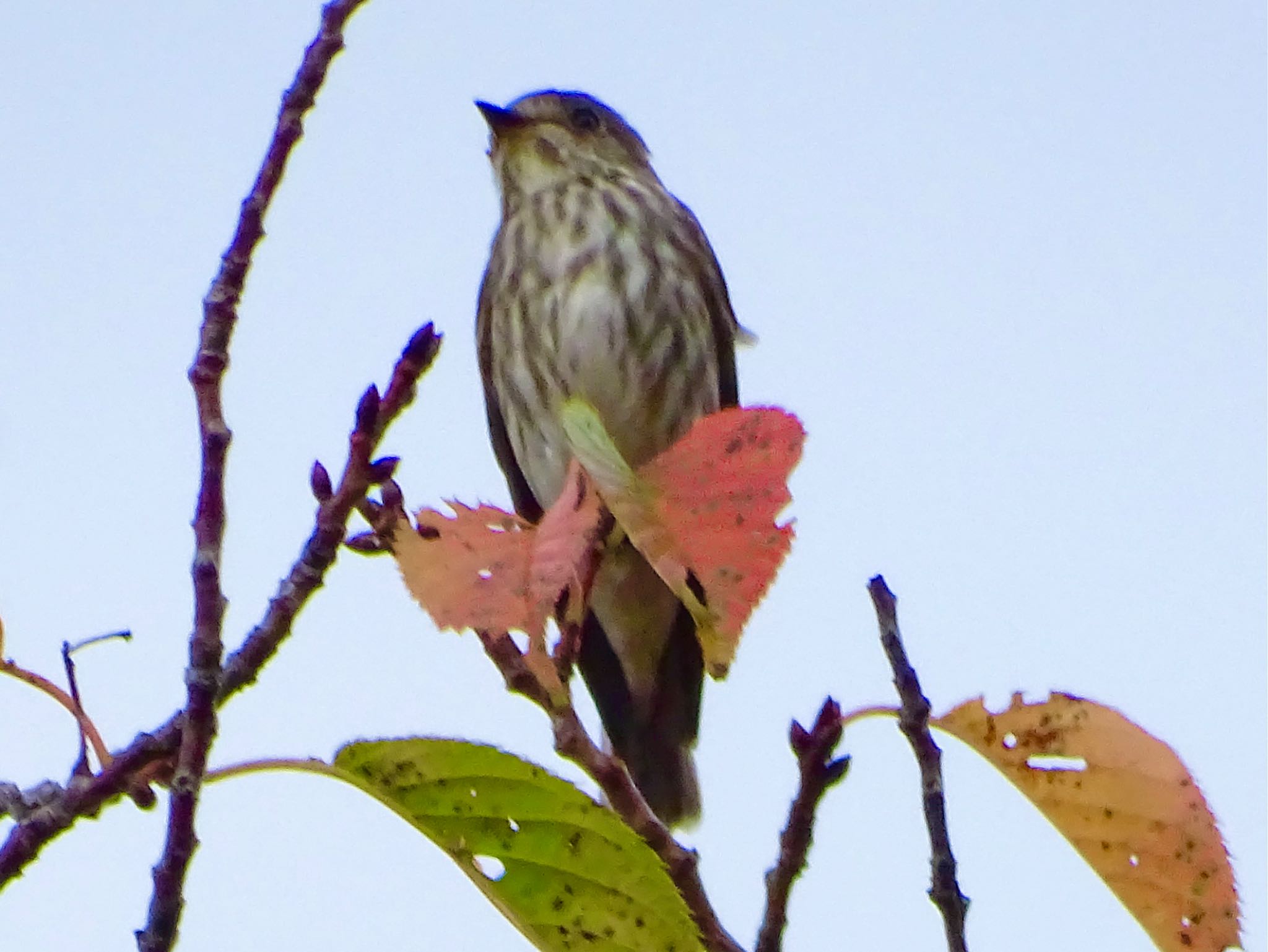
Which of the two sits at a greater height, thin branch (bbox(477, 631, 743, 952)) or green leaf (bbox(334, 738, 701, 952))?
thin branch (bbox(477, 631, 743, 952))

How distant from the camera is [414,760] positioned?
5.34 ft

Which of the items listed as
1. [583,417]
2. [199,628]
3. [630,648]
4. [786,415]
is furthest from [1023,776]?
[630,648]

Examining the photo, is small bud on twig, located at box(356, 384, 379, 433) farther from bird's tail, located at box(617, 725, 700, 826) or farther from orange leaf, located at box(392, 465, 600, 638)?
bird's tail, located at box(617, 725, 700, 826)

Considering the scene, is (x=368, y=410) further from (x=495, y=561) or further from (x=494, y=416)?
(x=494, y=416)

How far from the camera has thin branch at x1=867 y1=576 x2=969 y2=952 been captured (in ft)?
4.91

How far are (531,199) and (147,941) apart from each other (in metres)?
3.73

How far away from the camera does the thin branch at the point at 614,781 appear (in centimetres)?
175

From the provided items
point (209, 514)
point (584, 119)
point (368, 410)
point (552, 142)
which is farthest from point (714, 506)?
point (584, 119)

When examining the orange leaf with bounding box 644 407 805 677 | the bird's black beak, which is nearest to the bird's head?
the bird's black beak

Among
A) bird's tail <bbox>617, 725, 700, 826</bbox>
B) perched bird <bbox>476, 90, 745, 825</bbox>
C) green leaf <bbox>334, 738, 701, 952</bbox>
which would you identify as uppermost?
perched bird <bbox>476, 90, 745, 825</bbox>

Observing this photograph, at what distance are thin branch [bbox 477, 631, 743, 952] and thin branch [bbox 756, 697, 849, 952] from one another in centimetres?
8

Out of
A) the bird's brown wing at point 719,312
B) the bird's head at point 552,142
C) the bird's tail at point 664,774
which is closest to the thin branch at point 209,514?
the bird's tail at point 664,774

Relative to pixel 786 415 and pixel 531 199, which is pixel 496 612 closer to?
pixel 786 415

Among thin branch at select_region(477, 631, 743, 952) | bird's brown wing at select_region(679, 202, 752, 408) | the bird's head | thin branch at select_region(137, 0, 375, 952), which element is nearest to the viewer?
thin branch at select_region(137, 0, 375, 952)
